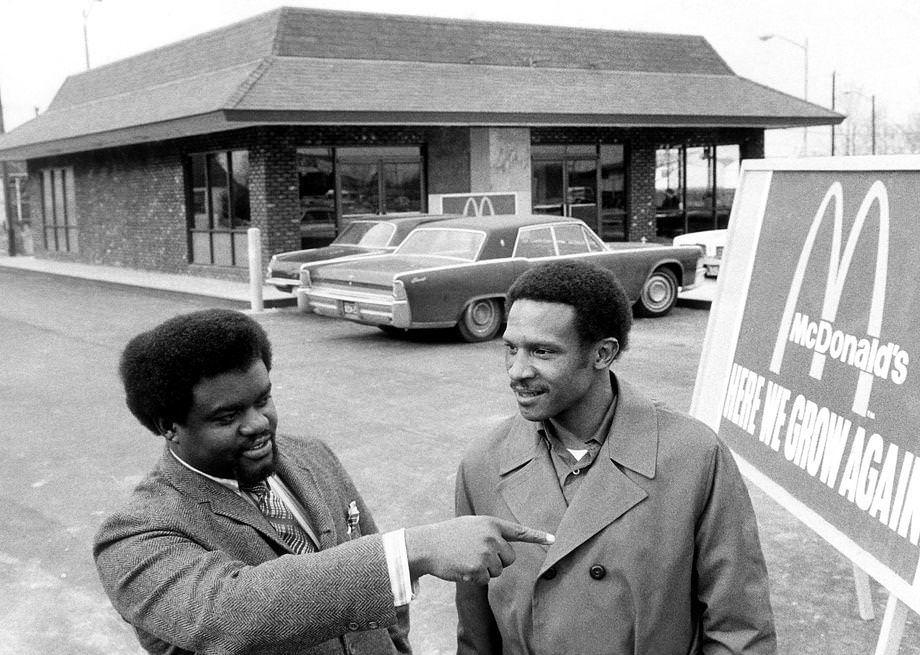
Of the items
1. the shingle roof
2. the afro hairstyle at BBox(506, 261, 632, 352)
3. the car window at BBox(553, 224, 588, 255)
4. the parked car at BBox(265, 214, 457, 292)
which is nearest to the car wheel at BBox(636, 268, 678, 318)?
the car window at BBox(553, 224, 588, 255)

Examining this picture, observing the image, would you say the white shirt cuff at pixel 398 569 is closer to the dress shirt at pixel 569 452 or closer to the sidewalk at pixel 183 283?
the dress shirt at pixel 569 452

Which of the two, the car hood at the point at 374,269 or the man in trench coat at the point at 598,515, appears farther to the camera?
the car hood at the point at 374,269

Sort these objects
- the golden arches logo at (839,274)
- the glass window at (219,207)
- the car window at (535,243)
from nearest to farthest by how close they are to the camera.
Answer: the golden arches logo at (839,274) < the car window at (535,243) < the glass window at (219,207)

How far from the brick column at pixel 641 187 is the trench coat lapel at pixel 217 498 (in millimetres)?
23132

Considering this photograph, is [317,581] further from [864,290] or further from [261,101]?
[261,101]

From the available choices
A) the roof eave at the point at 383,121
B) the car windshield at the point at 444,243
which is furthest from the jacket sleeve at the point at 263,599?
the roof eave at the point at 383,121

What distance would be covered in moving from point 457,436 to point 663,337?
561cm

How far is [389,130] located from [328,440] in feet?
47.7

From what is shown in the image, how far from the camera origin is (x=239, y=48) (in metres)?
22.6

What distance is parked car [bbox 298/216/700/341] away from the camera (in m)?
12.2

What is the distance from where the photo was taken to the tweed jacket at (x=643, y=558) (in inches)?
87.0

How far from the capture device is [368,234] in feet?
52.7

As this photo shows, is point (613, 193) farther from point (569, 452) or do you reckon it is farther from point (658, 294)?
point (569, 452)

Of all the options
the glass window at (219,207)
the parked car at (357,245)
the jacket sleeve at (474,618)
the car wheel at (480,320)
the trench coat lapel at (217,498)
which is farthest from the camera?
the glass window at (219,207)
